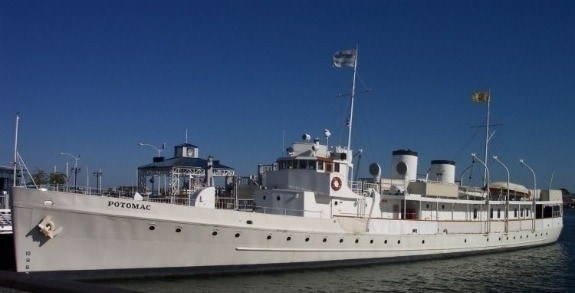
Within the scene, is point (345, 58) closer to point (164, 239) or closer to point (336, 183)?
point (336, 183)

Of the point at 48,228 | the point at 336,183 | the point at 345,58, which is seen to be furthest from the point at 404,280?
the point at 48,228

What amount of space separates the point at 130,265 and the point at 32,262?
3.52 meters

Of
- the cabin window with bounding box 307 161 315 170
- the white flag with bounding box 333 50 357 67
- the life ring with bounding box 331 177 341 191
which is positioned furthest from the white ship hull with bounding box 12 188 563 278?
the white flag with bounding box 333 50 357 67

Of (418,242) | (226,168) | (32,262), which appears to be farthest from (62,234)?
(226,168)

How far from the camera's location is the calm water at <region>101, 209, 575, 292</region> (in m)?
21.0

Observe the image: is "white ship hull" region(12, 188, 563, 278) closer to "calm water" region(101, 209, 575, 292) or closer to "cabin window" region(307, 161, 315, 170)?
"calm water" region(101, 209, 575, 292)

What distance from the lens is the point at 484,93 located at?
40031 mm

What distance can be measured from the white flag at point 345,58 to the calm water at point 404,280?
1129 cm

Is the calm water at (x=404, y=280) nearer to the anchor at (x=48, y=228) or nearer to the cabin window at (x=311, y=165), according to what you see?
the anchor at (x=48, y=228)

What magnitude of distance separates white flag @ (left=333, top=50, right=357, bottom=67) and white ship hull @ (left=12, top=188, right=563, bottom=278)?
29.3ft

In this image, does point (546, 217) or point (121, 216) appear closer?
point (121, 216)

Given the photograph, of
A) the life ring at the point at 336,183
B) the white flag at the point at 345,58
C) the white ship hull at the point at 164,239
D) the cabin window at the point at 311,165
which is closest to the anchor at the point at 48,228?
the white ship hull at the point at 164,239

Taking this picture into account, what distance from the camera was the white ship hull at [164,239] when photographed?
19.7 meters

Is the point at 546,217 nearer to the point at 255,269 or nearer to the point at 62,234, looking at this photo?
the point at 255,269
